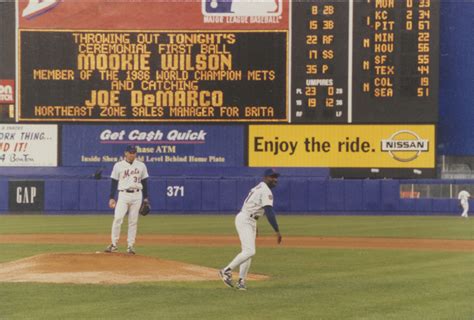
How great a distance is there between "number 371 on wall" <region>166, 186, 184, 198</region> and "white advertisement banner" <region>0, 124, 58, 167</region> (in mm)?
3317

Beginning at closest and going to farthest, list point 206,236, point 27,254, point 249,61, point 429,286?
Result: point 429,286 → point 27,254 → point 206,236 → point 249,61

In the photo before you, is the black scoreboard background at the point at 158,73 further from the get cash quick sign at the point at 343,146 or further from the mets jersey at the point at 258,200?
the mets jersey at the point at 258,200

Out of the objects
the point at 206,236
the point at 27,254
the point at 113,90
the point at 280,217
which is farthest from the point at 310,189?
the point at 27,254

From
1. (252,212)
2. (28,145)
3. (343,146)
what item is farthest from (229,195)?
(252,212)

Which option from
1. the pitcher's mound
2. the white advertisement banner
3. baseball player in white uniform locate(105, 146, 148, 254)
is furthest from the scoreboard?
the pitcher's mound

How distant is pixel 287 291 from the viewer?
10156 mm

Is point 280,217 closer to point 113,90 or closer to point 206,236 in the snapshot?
point 113,90

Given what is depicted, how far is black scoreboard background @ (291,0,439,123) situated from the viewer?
25.0 m

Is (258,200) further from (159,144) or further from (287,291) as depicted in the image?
(159,144)

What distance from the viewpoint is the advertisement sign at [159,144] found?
26562 mm

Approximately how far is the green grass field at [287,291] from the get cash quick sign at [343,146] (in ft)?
31.5

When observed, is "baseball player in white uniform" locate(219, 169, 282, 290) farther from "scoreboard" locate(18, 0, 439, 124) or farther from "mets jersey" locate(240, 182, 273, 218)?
"scoreboard" locate(18, 0, 439, 124)

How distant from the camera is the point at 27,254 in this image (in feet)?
49.7

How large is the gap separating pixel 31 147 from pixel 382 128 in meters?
9.60
